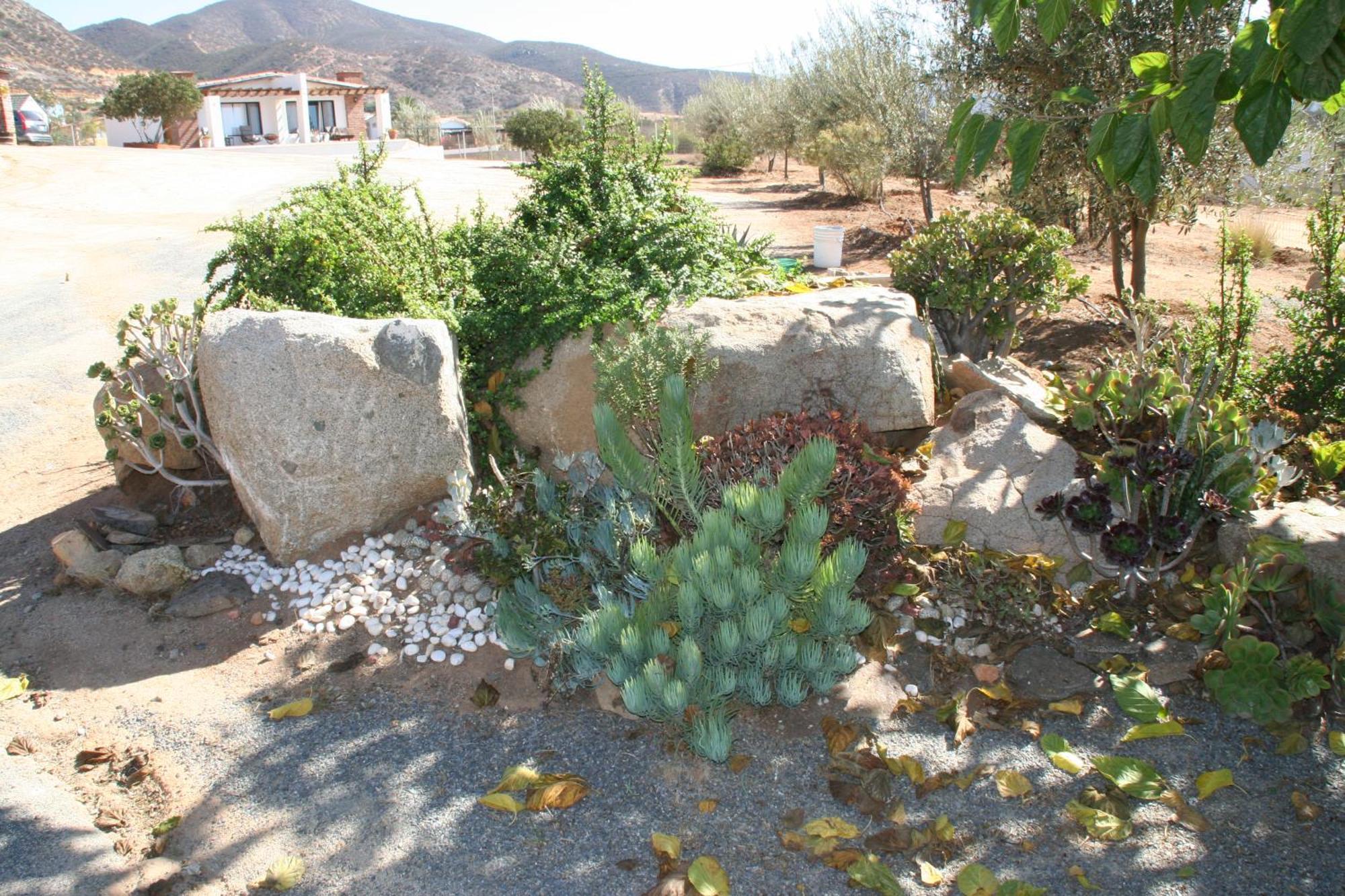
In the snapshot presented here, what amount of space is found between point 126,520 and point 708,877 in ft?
11.4

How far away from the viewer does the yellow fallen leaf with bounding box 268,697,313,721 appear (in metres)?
3.41

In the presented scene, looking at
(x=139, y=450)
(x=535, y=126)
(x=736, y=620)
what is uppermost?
(x=535, y=126)

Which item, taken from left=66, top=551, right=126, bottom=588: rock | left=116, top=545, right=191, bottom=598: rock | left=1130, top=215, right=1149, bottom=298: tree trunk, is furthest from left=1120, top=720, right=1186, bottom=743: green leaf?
left=1130, top=215, right=1149, bottom=298: tree trunk

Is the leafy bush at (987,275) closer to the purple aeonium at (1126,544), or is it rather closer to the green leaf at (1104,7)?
the purple aeonium at (1126,544)

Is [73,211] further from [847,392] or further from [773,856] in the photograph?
[773,856]

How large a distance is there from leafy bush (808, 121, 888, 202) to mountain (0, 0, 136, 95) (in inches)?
2200

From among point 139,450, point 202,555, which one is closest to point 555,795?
point 202,555

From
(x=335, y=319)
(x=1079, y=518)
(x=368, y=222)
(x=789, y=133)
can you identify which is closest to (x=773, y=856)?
(x=1079, y=518)

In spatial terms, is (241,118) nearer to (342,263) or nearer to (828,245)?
(828,245)

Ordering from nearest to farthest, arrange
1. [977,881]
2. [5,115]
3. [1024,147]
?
[1024,147] → [977,881] → [5,115]

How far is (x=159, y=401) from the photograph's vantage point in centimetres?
453

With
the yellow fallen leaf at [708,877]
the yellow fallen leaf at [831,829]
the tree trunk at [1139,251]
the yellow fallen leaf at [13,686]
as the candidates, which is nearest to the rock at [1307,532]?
the yellow fallen leaf at [831,829]

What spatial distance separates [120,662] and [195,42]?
361 feet

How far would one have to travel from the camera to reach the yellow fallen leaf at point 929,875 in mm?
2648
